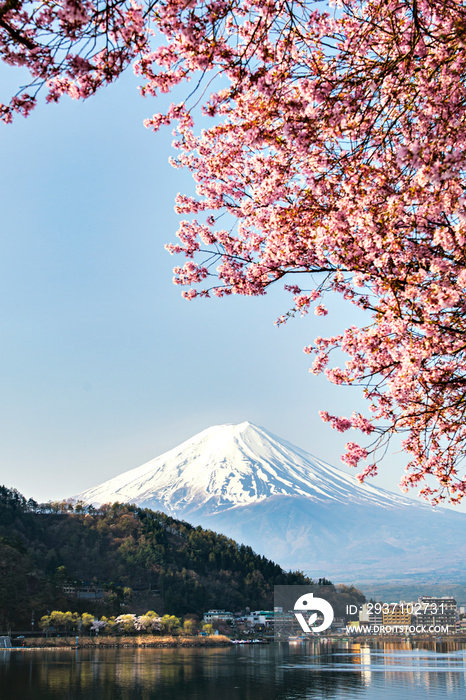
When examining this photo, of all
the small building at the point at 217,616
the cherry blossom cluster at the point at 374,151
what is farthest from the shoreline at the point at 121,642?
the cherry blossom cluster at the point at 374,151

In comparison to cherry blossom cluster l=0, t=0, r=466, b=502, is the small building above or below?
below

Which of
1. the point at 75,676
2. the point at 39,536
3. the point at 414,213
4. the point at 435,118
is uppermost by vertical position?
the point at 435,118

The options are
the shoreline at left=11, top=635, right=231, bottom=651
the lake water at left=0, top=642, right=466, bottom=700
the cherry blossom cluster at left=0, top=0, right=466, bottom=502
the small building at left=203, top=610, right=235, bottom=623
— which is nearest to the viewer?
the cherry blossom cluster at left=0, top=0, right=466, bottom=502

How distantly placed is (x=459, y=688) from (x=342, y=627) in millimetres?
69723

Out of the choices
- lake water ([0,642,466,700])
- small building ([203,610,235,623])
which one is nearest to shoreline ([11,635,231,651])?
small building ([203,610,235,623])

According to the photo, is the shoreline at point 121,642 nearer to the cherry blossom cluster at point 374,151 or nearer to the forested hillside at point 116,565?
the forested hillside at point 116,565

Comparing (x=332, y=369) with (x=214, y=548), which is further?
(x=214, y=548)

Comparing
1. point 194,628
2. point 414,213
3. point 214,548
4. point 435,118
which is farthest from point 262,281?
point 214,548

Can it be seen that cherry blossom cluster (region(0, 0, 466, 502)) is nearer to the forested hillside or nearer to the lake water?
the lake water

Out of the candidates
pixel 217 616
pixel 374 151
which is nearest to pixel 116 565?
pixel 217 616

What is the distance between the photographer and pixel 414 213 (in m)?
4.96

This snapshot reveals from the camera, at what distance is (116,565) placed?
64.8 metres

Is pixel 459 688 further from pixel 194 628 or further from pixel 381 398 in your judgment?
pixel 194 628

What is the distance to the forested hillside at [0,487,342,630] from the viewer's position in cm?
5109
